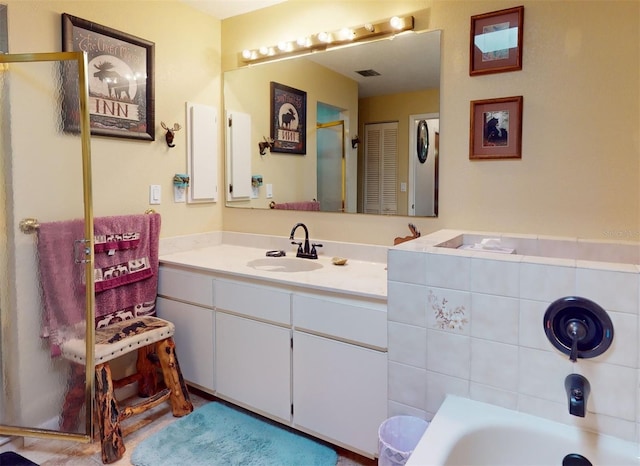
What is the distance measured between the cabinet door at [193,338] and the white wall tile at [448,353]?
4.14 feet

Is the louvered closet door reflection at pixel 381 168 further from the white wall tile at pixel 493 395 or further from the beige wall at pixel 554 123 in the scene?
the white wall tile at pixel 493 395

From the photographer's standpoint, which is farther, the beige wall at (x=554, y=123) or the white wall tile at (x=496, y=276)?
the beige wall at (x=554, y=123)

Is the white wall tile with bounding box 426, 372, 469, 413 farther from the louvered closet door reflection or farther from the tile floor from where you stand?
the louvered closet door reflection

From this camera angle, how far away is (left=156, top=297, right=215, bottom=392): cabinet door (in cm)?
229

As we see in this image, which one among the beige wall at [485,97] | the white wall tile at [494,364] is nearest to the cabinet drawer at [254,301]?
the beige wall at [485,97]

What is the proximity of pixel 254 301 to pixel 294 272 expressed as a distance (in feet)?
1.18

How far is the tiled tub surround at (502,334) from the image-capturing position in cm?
115

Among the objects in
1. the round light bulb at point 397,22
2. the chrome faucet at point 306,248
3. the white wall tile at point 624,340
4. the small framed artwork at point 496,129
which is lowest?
the white wall tile at point 624,340

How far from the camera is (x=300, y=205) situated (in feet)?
8.83

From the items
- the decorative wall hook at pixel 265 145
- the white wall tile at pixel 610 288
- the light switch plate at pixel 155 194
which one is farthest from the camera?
the decorative wall hook at pixel 265 145

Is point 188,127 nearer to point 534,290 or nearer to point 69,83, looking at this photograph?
point 69,83

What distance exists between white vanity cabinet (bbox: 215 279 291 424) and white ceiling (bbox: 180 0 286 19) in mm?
1716

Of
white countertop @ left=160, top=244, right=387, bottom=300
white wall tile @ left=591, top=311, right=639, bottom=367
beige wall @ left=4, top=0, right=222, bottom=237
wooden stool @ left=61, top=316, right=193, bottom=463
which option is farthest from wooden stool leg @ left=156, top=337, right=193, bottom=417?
white wall tile @ left=591, top=311, right=639, bottom=367

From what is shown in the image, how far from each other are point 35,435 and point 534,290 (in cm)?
218
